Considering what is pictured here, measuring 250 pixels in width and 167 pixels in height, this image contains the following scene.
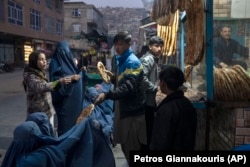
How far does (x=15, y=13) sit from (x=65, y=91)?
101 feet

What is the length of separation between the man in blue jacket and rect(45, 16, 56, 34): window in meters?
41.4

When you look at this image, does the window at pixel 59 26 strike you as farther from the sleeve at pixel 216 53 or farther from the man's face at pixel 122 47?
the sleeve at pixel 216 53

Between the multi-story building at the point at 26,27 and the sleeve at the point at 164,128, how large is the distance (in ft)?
79.7

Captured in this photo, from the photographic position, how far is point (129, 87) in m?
3.13

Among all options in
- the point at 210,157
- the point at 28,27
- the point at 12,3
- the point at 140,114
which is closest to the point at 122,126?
the point at 140,114

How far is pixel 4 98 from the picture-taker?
12.0 metres

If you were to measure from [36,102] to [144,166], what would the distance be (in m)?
2.30

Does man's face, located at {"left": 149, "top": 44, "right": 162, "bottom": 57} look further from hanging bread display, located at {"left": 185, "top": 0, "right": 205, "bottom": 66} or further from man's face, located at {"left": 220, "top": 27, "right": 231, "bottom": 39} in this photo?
man's face, located at {"left": 220, "top": 27, "right": 231, "bottom": 39}

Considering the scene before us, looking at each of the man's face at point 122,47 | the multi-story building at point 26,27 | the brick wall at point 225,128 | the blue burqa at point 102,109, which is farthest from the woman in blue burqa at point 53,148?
the multi-story building at point 26,27

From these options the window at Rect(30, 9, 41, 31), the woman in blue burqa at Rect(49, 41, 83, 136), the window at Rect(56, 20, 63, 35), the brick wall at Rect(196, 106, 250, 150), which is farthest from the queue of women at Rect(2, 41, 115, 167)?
the window at Rect(56, 20, 63, 35)

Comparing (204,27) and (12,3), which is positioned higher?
(12,3)

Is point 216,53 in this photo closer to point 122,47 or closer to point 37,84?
point 122,47

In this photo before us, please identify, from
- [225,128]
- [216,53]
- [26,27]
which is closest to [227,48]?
[216,53]

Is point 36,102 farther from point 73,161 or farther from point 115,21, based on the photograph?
point 115,21
